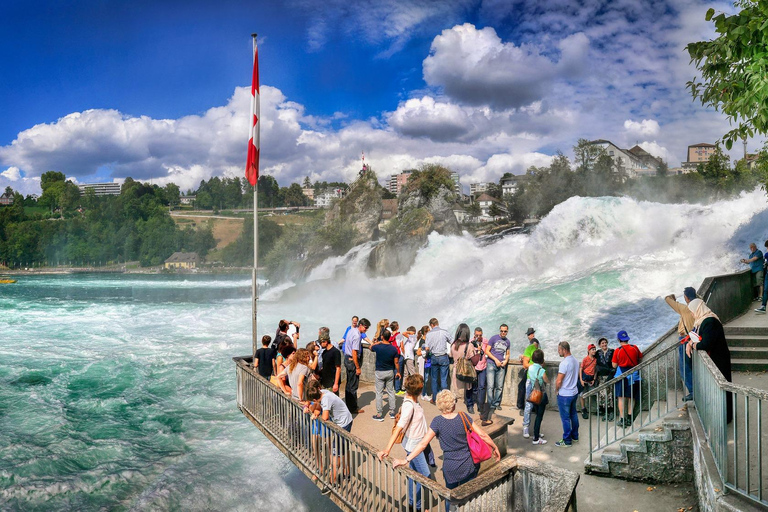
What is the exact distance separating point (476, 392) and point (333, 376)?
2.84m

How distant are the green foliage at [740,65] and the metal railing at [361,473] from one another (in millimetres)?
5712

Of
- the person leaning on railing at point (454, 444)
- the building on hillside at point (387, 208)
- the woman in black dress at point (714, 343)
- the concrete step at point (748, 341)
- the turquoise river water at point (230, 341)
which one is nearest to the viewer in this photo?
the person leaning on railing at point (454, 444)

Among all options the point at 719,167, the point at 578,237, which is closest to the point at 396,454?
the point at 578,237

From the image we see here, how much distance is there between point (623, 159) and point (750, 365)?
84.0 meters

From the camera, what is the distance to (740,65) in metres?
7.77

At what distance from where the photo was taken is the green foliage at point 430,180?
187 ft

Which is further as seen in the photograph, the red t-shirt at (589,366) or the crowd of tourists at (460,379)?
the red t-shirt at (589,366)

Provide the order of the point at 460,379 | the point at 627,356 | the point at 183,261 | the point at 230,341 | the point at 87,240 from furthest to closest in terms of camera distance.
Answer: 1. the point at 87,240
2. the point at 183,261
3. the point at 230,341
4. the point at 460,379
5. the point at 627,356

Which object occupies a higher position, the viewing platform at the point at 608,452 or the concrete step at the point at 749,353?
the concrete step at the point at 749,353

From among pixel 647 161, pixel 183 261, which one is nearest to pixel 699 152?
pixel 647 161

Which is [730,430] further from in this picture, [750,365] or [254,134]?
[254,134]

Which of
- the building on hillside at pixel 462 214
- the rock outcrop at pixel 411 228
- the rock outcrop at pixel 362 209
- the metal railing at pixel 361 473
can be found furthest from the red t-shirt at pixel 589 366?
the building on hillside at pixel 462 214

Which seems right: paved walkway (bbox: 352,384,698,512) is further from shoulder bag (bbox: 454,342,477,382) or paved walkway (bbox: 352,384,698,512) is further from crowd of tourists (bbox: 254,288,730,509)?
shoulder bag (bbox: 454,342,477,382)

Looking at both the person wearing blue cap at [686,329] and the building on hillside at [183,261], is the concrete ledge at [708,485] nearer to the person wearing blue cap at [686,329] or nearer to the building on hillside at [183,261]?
the person wearing blue cap at [686,329]
